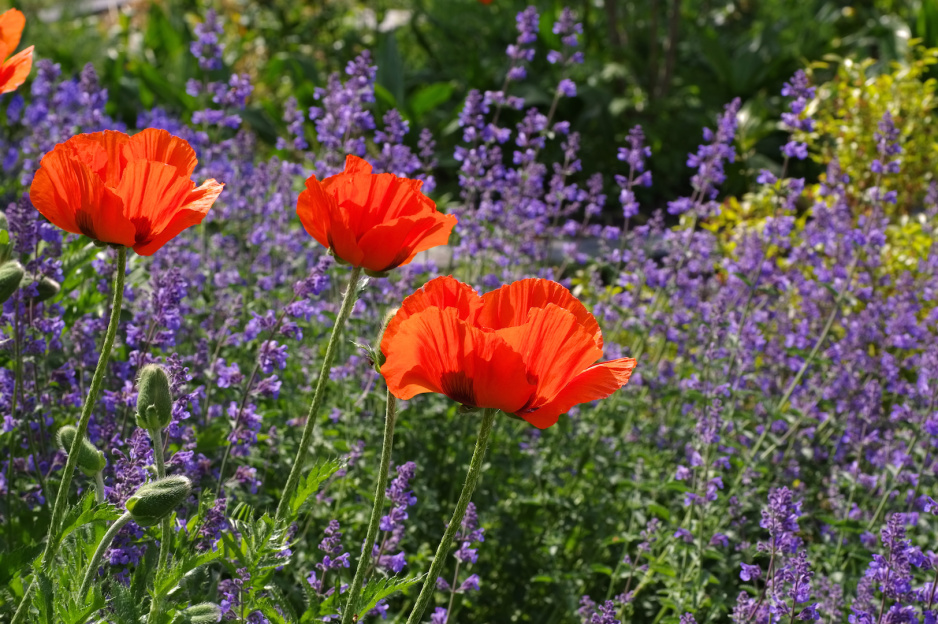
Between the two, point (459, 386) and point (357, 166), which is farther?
point (357, 166)

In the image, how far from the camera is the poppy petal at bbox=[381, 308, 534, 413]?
1033 millimetres

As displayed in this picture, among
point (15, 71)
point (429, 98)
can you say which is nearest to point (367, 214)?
point (15, 71)

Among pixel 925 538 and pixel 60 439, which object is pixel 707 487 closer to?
pixel 925 538

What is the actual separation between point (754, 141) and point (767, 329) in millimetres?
4298

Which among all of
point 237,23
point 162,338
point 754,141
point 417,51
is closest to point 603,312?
point 162,338

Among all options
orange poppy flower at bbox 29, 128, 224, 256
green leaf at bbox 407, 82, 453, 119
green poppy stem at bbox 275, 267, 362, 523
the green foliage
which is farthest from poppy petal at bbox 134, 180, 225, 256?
green leaf at bbox 407, 82, 453, 119

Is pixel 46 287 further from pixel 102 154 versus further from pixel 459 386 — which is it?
pixel 459 386

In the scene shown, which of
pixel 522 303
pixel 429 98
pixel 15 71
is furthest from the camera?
pixel 429 98

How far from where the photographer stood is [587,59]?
28.5 ft

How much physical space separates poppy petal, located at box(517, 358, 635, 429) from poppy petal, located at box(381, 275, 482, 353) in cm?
14

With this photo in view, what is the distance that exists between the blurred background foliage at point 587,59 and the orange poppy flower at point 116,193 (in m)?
5.42

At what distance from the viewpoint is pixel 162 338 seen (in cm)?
212

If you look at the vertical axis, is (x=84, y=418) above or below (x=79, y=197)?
below

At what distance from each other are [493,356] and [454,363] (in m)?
0.06
